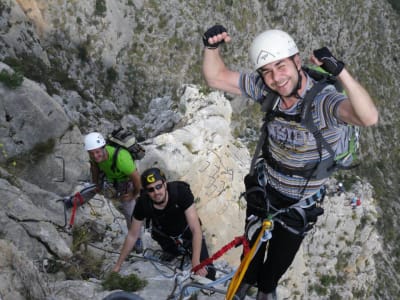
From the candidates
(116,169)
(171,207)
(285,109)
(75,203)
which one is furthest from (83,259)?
(285,109)

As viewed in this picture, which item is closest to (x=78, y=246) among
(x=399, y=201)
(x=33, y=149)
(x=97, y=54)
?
(x=33, y=149)

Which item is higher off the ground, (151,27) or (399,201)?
(151,27)

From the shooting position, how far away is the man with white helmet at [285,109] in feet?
12.8

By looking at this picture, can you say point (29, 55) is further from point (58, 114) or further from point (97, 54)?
point (58, 114)

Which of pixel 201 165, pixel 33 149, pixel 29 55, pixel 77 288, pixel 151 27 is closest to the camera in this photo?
pixel 77 288

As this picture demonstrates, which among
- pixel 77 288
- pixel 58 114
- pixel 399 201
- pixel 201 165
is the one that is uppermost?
pixel 58 114

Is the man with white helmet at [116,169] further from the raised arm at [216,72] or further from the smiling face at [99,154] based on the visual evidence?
the raised arm at [216,72]

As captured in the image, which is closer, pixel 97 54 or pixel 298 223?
pixel 298 223

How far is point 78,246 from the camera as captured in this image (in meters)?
8.66

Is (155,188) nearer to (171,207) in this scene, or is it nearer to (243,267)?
(171,207)

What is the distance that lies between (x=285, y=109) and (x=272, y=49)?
0.71 meters

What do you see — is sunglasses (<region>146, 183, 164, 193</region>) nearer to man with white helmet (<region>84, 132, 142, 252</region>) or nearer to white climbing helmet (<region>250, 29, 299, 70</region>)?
man with white helmet (<region>84, 132, 142, 252</region>)

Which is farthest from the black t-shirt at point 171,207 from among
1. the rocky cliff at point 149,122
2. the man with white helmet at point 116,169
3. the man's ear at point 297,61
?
the man's ear at point 297,61

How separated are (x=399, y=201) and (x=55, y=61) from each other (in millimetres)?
64441
